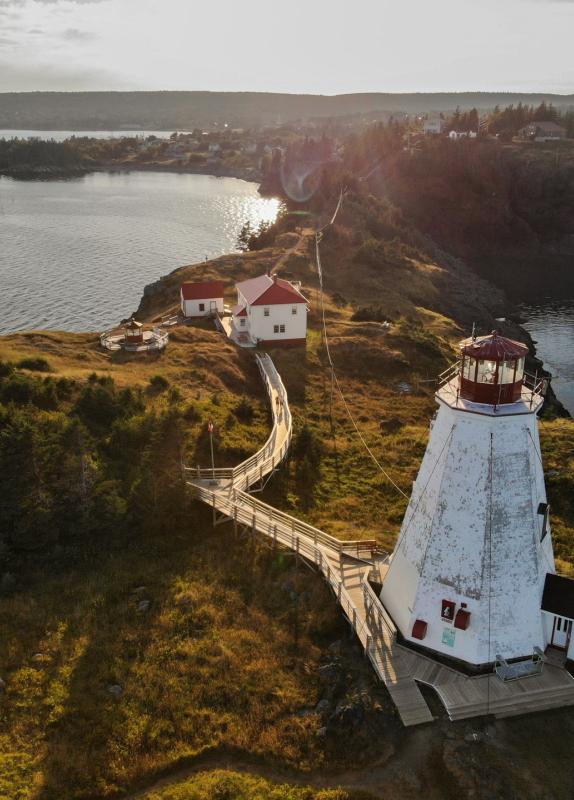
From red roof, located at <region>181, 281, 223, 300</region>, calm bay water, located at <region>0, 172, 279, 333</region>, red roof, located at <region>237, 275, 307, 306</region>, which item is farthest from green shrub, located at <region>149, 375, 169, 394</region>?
calm bay water, located at <region>0, 172, 279, 333</region>

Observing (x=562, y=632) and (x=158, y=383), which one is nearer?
(x=562, y=632)

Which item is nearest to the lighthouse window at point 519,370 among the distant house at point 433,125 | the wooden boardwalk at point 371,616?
the wooden boardwalk at point 371,616

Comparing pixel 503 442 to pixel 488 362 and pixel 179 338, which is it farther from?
pixel 179 338

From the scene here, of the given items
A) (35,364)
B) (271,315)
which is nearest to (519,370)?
(35,364)

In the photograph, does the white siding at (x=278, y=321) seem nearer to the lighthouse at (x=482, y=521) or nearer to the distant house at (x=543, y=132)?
the lighthouse at (x=482, y=521)

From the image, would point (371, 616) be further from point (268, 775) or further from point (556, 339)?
point (556, 339)

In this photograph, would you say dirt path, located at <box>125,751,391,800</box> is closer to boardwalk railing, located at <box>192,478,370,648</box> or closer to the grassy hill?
the grassy hill
